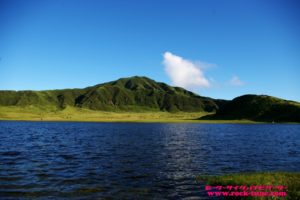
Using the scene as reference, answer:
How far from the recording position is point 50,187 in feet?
101

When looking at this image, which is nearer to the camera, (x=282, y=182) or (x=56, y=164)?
(x=282, y=182)

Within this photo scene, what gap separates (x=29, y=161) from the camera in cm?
4731

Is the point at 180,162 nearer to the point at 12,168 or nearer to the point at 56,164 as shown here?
the point at 56,164

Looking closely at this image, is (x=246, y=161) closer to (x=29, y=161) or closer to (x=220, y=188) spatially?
(x=220, y=188)

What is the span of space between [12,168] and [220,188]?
26532 mm

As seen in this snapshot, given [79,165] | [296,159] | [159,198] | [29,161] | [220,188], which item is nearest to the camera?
[159,198]

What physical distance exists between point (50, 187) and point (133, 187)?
800 centimetres

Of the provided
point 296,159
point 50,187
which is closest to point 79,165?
point 50,187

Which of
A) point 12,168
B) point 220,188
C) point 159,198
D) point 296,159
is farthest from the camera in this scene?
point 296,159

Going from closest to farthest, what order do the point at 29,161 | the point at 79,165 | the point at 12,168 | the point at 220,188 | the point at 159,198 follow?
the point at 159,198 < the point at 220,188 < the point at 12,168 < the point at 79,165 < the point at 29,161

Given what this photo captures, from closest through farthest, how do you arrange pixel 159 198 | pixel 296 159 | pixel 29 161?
pixel 159 198 < pixel 29 161 < pixel 296 159

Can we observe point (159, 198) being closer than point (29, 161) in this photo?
Yes

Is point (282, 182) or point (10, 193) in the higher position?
point (282, 182)

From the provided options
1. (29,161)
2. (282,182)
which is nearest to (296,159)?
(282,182)
